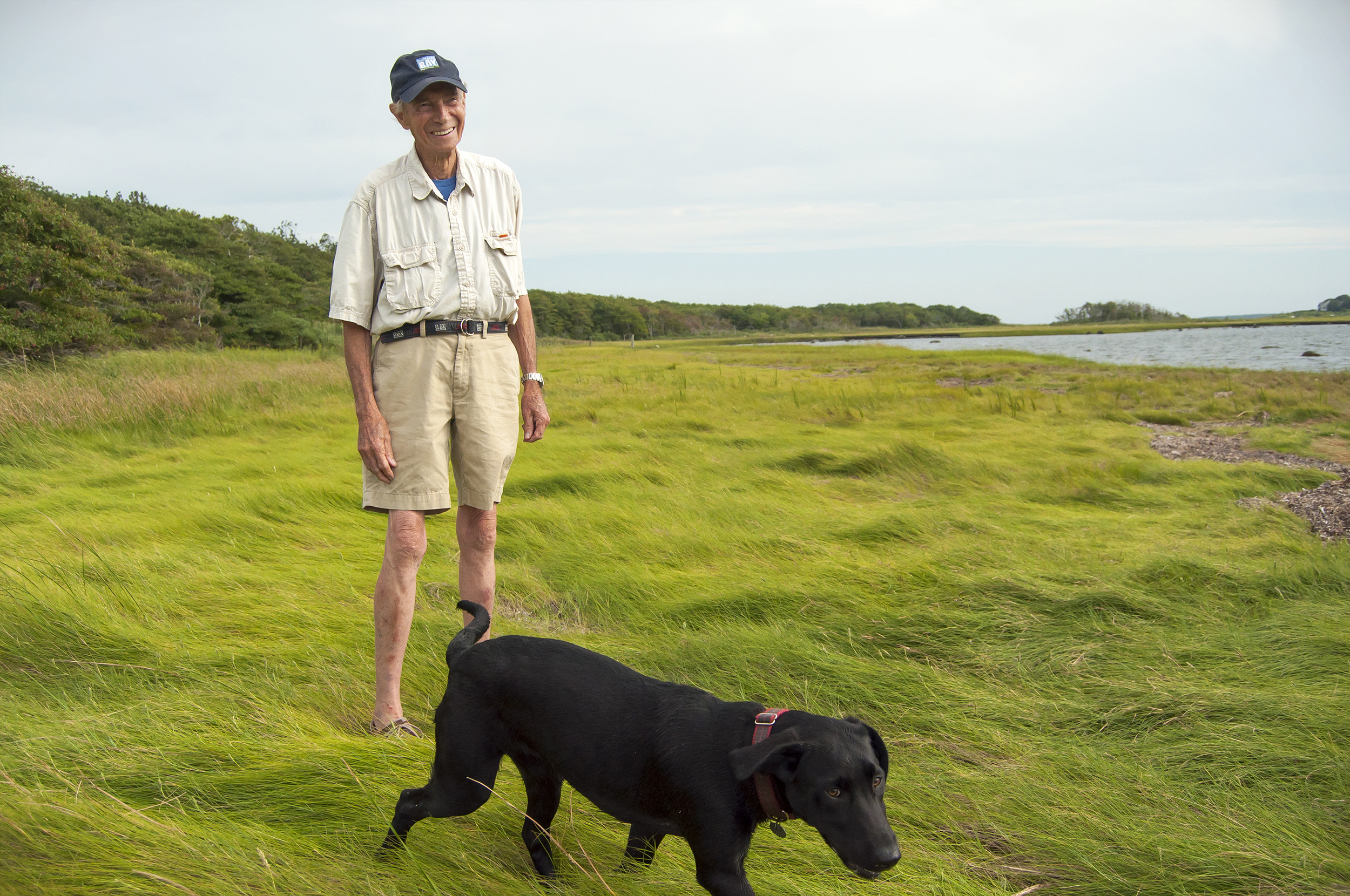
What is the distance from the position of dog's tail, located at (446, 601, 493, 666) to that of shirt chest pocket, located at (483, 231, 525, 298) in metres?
1.34

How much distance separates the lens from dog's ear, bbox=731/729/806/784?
151 centimetres

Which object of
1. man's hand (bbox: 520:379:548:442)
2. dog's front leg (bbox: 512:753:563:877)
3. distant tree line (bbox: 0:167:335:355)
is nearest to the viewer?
dog's front leg (bbox: 512:753:563:877)

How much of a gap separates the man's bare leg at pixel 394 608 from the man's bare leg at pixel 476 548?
0.82 ft

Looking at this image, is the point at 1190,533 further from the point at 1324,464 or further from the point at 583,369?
the point at 583,369

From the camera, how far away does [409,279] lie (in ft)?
9.11

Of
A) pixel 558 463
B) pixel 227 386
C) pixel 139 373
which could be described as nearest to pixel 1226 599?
pixel 558 463

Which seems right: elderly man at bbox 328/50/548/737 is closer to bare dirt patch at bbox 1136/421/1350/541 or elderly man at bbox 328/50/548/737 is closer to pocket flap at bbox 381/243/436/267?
pocket flap at bbox 381/243/436/267

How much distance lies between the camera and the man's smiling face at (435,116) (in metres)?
2.72

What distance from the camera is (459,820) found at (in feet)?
7.07

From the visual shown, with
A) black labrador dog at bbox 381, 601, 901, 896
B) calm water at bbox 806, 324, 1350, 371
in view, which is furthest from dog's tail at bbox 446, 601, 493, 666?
calm water at bbox 806, 324, 1350, 371

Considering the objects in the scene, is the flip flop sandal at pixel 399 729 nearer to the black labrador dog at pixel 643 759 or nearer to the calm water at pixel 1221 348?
the black labrador dog at pixel 643 759

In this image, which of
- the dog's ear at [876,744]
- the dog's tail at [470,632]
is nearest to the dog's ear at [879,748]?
the dog's ear at [876,744]

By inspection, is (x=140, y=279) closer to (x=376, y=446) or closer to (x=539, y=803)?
(x=376, y=446)

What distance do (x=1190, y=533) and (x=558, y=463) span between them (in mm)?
5482
